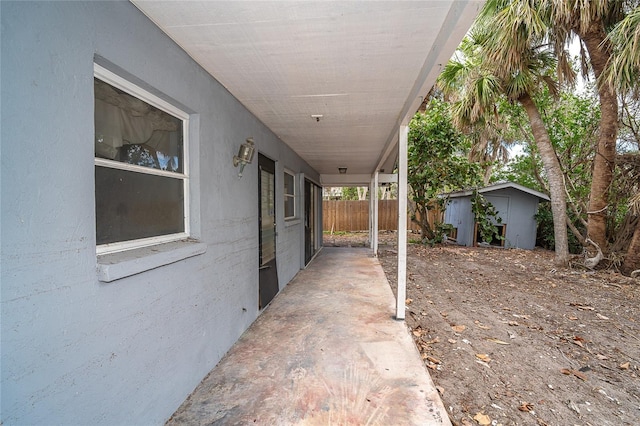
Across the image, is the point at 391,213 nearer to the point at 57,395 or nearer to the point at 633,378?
the point at 633,378

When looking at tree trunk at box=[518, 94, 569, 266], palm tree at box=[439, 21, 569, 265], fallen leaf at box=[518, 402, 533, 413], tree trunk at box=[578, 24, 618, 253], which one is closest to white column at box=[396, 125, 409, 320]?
fallen leaf at box=[518, 402, 533, 413]

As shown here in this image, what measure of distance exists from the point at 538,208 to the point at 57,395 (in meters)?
12.9

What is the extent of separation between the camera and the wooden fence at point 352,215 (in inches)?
661

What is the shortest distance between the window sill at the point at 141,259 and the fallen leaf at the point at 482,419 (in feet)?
7.85

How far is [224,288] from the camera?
280 centimetres

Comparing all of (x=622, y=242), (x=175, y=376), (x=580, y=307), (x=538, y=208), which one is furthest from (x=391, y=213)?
(x=175, y=376)

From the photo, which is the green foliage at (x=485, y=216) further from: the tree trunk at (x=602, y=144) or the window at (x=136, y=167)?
the window at (x=136, y=167)

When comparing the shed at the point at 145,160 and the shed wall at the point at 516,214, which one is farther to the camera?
the shed wall at the point at 516,214

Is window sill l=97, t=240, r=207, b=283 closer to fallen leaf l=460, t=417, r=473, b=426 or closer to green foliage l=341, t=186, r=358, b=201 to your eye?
fallen leaf l=460, t=417, r=473, b=426

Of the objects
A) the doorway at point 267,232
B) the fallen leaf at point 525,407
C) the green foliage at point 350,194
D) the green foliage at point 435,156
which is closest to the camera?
the fallen leaf at point 525,407

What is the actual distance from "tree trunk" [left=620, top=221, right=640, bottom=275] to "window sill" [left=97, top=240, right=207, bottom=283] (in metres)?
8.34

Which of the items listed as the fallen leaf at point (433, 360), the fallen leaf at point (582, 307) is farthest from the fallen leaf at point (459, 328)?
the fallen leaf at point (582, 307)

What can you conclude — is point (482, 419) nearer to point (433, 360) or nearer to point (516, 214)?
point (433, 360)

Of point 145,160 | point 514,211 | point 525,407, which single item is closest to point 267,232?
point 145,160
